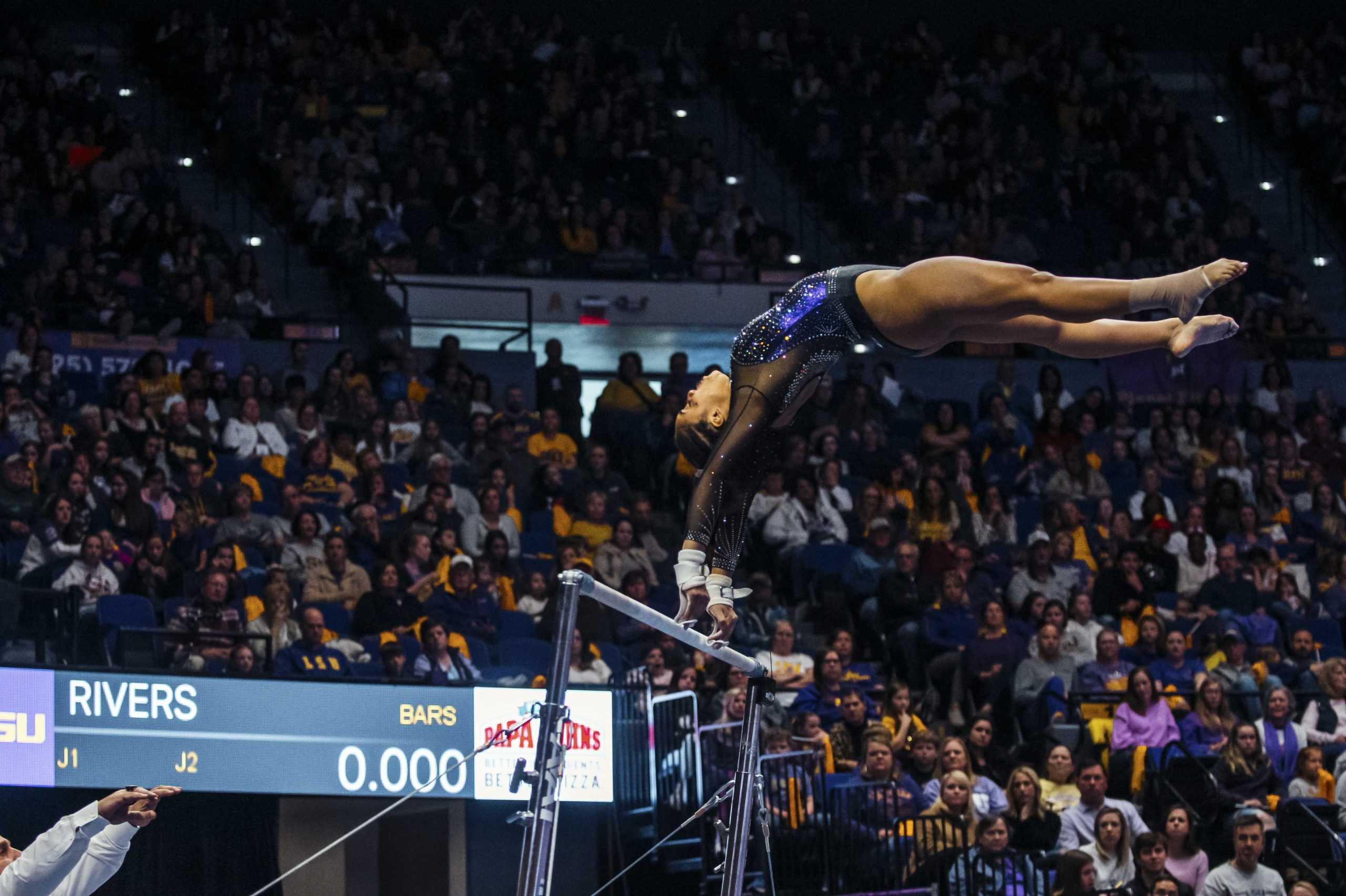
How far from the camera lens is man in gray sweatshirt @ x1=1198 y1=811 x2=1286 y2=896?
357 inches

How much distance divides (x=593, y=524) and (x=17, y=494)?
3594 mm

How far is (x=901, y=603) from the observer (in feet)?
37.8

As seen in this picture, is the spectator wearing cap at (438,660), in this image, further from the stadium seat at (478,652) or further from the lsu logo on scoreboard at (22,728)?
the lsu logo on scoreboard at (22,728)

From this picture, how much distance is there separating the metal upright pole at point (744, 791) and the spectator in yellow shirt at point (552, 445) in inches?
280

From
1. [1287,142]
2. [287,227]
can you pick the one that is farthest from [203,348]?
[1287,142]

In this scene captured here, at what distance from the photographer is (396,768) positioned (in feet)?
30.5

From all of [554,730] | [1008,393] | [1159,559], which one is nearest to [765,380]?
[554,730]

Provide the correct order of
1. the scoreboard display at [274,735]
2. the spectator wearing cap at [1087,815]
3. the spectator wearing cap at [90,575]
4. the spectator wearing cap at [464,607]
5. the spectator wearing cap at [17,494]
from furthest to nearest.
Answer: the spectator wearing cap at [464,607]
the spectator wearing cap at [17,494]
the spectator wearing cap at [90,575]
the spectator wearing cap at [1087,815]
the scoreboard display at [274,735]

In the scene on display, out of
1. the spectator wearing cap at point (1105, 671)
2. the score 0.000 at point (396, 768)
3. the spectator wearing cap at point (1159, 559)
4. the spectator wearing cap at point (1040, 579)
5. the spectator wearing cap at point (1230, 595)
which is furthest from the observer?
the spectator wearing cap at point (1159, 559)

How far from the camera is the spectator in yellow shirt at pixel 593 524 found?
39.3 feet

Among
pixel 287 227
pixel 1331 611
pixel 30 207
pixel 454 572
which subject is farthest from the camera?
pixel 287 227

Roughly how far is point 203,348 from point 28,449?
220 cm

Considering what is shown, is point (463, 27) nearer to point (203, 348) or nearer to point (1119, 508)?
point (203, 348)

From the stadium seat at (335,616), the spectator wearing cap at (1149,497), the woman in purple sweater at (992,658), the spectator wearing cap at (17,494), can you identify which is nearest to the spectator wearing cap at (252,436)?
the spectator wearing cap at (17,494)
